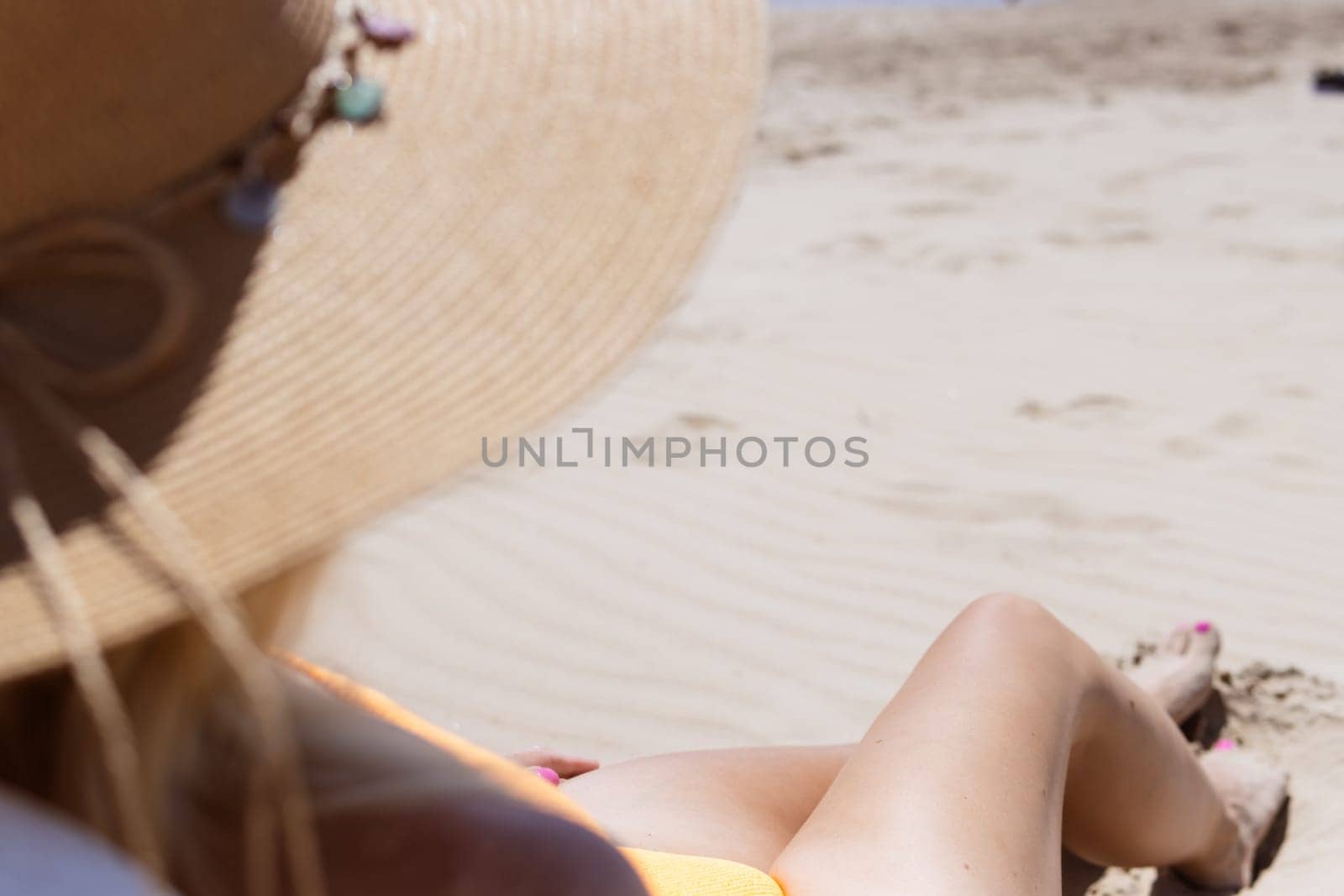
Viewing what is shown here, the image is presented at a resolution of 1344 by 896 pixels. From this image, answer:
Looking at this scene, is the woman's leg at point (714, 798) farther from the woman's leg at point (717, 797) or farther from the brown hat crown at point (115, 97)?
the brown hat crown at point (115, 97)

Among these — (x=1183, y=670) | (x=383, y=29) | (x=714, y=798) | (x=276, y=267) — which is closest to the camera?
(x=276, y=267)

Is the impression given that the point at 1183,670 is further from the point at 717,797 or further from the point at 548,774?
the point at 548,774

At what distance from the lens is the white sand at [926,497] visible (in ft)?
8.55

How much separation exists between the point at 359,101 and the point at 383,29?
0.28ft

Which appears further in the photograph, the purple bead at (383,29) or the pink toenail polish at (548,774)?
the pink toenail polish at (548,774)

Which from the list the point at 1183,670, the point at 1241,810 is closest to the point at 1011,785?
the point at 1241,810

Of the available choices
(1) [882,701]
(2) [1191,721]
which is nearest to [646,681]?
(1) [882,701]

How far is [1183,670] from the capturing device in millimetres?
2328

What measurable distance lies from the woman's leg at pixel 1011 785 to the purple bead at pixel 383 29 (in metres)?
0.89

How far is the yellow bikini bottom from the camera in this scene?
1.04 metres

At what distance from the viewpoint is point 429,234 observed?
855 mm

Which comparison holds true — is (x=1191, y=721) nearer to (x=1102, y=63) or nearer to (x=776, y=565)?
(x=776, y=565)

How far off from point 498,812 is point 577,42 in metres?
0.57

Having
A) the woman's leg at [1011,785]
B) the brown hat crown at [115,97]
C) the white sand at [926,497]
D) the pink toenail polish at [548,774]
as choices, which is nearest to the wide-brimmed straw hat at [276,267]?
the brown hat crown at [115,97]
